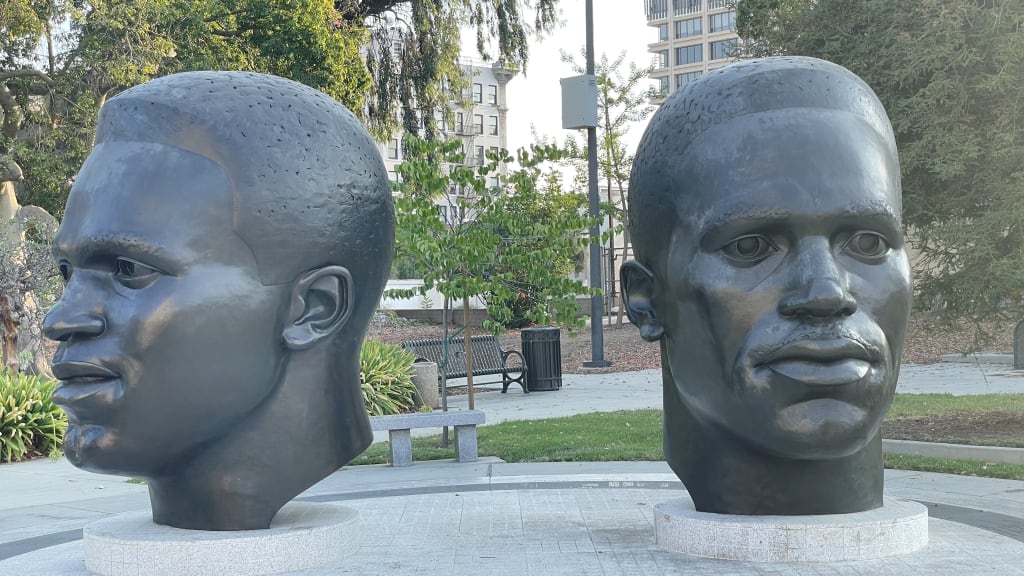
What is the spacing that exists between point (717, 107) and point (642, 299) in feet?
3.81

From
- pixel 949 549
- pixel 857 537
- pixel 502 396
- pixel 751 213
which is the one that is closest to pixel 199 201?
pixel 751 213

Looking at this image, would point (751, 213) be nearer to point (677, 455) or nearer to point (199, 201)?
point (677, 455)

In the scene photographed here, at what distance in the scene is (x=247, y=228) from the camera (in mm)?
5750

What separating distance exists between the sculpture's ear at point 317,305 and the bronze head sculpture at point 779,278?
1729 millimetres

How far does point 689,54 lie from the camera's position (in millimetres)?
109625

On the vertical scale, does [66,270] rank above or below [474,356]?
above

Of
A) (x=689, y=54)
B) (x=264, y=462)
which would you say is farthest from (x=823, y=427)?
(x=689, y=54)

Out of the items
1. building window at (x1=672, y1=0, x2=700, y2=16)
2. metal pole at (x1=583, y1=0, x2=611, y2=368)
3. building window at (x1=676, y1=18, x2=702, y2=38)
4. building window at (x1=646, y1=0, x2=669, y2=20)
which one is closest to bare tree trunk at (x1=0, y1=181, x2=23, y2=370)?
metal pole at (x1=583, y1=0, x2=611, y2=368)

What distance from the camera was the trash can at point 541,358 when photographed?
18.7 meters

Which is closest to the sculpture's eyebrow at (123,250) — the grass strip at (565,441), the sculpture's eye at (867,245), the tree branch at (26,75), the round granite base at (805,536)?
the round granite base at (805,536)

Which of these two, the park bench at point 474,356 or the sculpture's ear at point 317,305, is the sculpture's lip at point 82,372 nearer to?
the sculpture's ear at point 317,305

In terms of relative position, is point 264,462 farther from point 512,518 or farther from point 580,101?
point 580,101

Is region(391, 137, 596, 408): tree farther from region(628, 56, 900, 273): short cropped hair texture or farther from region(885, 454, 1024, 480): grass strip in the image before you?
region(628, 56, 900, 273): short cropped hair texture

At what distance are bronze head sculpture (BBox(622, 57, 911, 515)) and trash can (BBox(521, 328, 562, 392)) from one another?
12.5m
